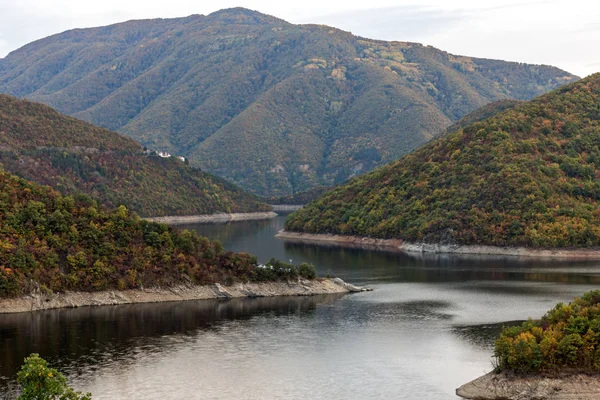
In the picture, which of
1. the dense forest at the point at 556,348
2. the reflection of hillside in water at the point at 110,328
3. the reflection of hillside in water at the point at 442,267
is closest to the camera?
the dense forest at the point at 556,348

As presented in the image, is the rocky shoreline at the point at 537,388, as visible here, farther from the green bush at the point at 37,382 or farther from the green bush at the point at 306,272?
the green bush at the point at 306,272

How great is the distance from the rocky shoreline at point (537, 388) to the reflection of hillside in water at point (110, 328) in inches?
1272

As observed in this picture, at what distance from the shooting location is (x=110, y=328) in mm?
93188

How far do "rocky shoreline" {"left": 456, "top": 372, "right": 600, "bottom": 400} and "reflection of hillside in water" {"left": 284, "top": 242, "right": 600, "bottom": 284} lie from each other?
7111cm

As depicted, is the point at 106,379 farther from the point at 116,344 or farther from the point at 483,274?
the point at 483,274

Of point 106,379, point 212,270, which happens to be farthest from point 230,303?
point 106,379

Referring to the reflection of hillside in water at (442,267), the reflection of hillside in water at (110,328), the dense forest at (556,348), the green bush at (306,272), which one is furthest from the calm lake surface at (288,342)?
the reflection of hillside in water at (442,267)

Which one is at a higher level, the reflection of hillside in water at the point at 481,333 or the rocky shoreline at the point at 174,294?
the rocky shoreline at the point at 174,294

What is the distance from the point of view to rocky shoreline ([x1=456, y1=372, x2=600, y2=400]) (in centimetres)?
6347

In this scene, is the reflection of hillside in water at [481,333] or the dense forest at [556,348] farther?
the reflection of hillside in water at [481,333]

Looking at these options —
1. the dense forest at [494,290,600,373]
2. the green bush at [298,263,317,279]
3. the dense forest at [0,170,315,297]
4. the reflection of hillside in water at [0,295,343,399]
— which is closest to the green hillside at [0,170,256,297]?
A: the dense forest at [0,170,315,297]

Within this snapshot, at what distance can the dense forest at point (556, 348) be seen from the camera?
214ft

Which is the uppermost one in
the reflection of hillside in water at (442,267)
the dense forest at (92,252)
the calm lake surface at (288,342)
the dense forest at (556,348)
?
the dense forest at (92,252)

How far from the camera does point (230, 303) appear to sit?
112000 millimetres
